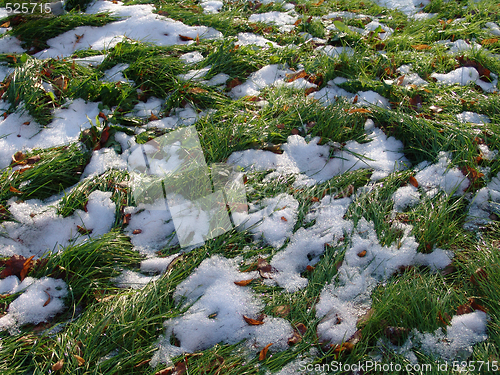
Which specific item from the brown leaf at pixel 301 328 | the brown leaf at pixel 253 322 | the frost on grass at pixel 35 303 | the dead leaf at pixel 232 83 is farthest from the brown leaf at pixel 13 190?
the brown leaf at pixel 301 328

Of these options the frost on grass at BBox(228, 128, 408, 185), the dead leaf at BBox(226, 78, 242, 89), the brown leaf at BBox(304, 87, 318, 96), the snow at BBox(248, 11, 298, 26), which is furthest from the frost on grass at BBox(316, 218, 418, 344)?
the snow at BBox(248, 11, 298, 26)

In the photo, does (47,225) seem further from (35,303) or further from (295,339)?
(295,339)

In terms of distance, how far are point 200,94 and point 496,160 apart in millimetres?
2067

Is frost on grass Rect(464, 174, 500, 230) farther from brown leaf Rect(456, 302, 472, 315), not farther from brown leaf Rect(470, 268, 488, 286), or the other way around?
brown leaf Rect(456, 302, 472, 315)

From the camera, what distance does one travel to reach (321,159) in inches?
91.0

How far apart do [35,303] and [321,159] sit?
71.8 inches

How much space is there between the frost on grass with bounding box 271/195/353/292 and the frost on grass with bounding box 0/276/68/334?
107 centimetres

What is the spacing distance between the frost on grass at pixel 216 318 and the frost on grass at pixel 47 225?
0.67 m

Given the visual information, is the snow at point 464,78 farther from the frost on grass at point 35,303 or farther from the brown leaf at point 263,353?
the frost on grass at point 35,303

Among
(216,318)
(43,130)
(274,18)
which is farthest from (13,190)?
(274,18)

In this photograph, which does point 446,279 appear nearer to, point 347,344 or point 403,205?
point 403,205

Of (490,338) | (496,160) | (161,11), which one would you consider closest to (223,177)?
(490,338)

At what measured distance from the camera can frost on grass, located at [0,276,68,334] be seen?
5.06 ft

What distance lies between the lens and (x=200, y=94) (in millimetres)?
A: 2609
